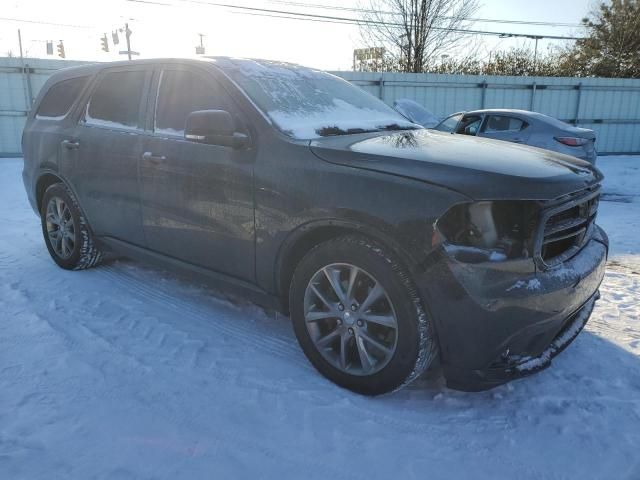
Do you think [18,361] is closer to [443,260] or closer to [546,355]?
[443,260]

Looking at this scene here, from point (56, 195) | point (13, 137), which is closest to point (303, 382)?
point (56, 195)

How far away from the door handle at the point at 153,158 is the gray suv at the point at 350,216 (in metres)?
0.01

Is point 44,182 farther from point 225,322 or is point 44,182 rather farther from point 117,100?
point 225,322

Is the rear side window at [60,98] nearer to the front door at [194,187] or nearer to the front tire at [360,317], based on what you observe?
the front door at [194,187]

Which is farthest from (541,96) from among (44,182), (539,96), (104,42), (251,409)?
(104,42)

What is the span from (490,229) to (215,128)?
1.59m

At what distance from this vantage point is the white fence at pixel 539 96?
15.5 m

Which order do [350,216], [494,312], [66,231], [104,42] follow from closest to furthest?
[494,312]
[350,216]
[66,231]
[104,42]

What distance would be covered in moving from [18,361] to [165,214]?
4.05ft

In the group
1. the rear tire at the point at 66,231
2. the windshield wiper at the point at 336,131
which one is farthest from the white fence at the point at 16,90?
the windshield wiper at the point at 336,131

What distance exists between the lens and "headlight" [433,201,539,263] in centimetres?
222

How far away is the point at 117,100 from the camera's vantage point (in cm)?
391

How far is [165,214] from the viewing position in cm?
342

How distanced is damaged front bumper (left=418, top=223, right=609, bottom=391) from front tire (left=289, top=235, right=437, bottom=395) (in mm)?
123
